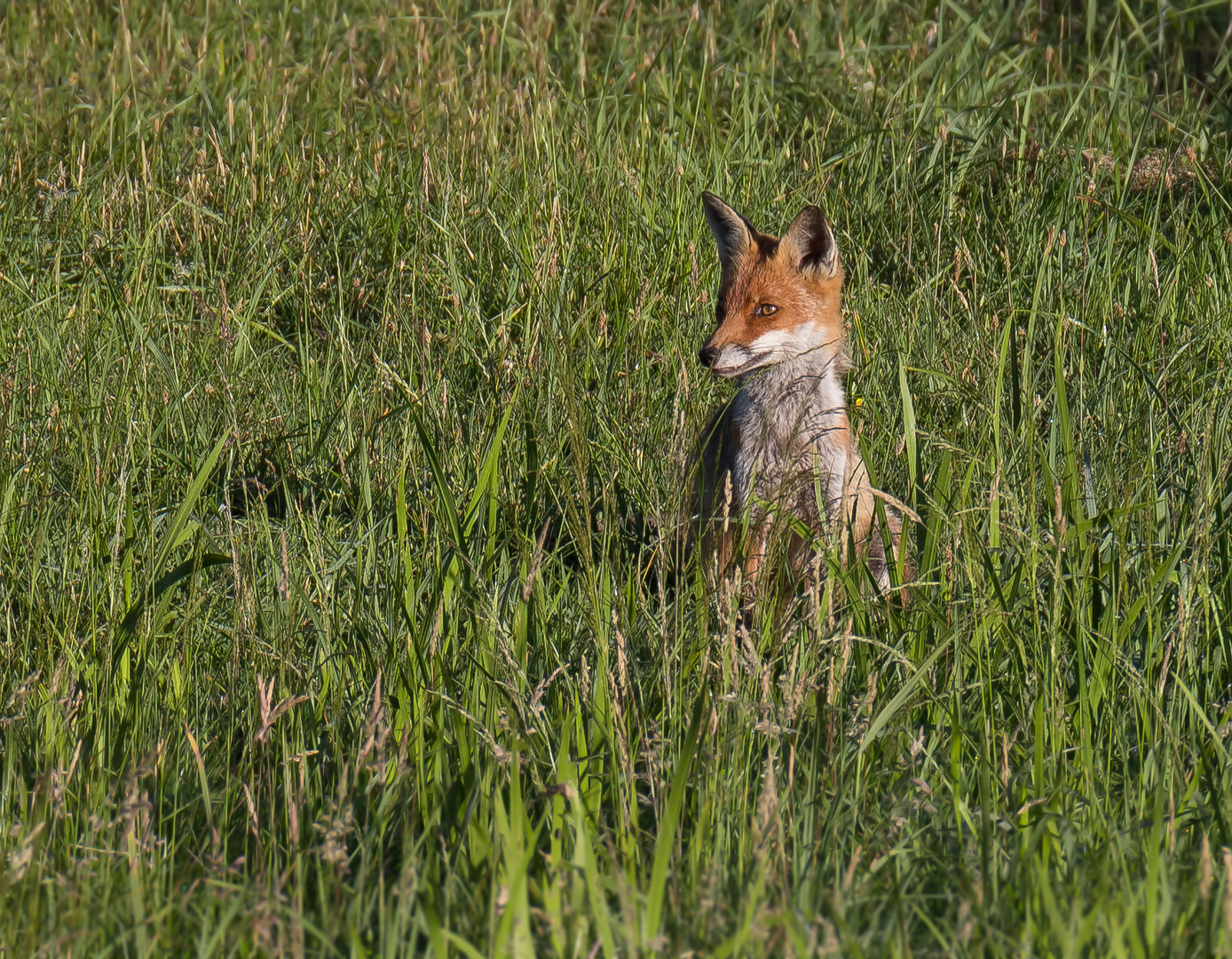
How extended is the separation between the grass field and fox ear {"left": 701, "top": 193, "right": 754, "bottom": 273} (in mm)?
376

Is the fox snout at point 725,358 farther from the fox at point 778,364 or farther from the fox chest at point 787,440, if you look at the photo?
the fox chest at point 787,440

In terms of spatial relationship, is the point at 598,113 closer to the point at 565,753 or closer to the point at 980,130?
the point at 980,130

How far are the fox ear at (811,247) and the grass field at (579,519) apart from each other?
313 millimetres

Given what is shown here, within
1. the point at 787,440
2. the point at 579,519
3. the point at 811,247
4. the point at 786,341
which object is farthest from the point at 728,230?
the point at 579,519

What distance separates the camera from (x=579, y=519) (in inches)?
95.8

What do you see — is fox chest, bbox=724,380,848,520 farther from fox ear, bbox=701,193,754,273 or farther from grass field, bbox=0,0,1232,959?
fox ear, bbox=701,193,754,273

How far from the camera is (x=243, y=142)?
6.45 metres

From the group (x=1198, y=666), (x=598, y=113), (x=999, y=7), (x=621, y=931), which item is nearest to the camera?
(x=621, y=931)

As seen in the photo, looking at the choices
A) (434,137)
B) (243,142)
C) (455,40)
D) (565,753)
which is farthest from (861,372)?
(455,40)

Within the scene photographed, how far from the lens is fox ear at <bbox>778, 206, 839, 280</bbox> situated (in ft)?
14.3

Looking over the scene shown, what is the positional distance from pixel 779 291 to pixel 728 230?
0.35m

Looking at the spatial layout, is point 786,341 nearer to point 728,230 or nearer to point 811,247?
point 811,247

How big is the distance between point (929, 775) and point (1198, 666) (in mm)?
868

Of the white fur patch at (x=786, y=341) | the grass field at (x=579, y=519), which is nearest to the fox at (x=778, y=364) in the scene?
the white fur patch at (x=786, y=341)
